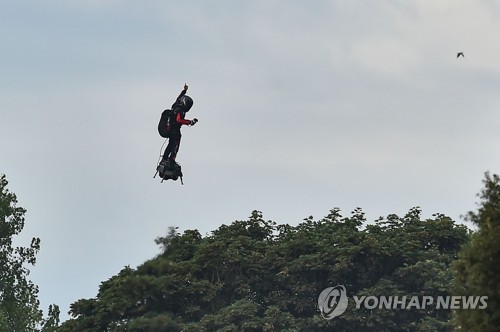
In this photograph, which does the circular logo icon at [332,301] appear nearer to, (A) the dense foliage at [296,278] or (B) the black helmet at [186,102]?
(A) the dense foliage at [296,278]

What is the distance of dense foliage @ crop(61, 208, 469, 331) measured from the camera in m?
96.1

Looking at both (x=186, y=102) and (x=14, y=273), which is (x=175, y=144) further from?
(x=14, y=273)

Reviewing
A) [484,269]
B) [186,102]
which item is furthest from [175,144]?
[484,269]

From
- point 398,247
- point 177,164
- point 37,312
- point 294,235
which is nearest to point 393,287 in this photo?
point 398,247

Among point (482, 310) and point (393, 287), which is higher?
point (393, 287)

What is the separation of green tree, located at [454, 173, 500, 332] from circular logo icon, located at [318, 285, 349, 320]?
3967 cm

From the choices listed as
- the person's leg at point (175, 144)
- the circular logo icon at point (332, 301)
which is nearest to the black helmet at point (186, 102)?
the person's leg at point (175, 144)

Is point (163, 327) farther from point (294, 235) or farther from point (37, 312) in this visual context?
point (37, 312)

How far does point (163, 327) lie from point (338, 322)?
1652 centimetres

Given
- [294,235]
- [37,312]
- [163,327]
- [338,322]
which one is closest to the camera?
[163,327]

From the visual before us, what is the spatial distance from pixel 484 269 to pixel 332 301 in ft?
147

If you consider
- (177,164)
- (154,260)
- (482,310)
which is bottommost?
(482,310)

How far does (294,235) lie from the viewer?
106 metres

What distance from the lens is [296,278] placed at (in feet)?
331
